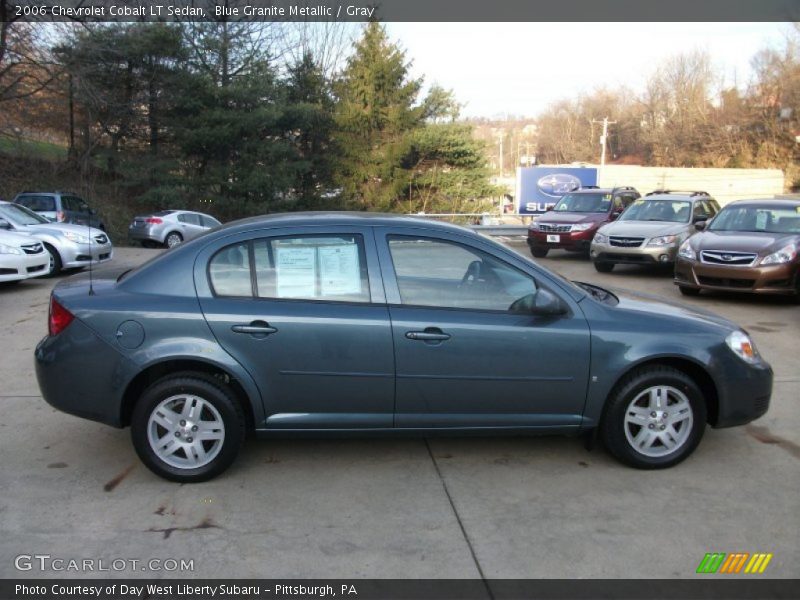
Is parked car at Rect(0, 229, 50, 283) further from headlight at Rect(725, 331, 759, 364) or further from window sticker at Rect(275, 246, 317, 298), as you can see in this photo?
headlight at Rect(725, 331, 759, 364)

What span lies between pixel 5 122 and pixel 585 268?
78.7ft

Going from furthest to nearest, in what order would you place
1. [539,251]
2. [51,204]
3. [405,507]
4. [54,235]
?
[51,204], [539,251], [54,235], [405,507]

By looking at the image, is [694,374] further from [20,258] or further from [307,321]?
[20,258]

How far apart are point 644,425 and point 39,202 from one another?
785 inches

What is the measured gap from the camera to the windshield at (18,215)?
12.8m

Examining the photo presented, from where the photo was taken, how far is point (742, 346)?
168 inches

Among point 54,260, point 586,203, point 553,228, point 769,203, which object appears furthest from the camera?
point 586,203

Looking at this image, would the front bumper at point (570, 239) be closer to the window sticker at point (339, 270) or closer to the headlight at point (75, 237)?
Result: the headlight at point (75, 237)

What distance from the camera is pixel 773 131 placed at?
4759cm

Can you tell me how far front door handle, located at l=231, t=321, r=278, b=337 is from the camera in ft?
12.7

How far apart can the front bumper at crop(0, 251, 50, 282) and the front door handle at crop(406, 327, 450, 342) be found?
9198mm

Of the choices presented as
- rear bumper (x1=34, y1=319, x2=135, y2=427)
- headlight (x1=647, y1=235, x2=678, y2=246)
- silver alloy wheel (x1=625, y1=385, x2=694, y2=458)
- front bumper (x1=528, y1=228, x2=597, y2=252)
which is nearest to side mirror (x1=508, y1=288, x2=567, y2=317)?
silver alloy wheel (x1=625, y1=385, x2=694, y2=458)

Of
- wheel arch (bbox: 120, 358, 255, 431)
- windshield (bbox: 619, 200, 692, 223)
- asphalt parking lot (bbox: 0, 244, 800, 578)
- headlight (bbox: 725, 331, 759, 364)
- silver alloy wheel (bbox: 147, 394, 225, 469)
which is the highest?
windshield (bbox: 619, 200, 692, 223)

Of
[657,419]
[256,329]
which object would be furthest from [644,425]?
[256,329]
